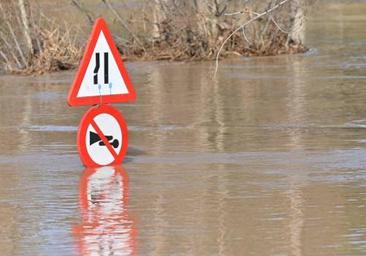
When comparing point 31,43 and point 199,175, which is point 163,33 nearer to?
point 31,43

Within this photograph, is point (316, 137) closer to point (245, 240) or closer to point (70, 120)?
point (70, 120)

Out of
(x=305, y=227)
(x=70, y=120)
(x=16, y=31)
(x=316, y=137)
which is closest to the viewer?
(x=305, y=227)

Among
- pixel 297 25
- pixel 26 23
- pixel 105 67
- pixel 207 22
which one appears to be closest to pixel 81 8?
pixel 207 22

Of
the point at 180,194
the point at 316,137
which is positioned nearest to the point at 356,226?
the point at 180,194

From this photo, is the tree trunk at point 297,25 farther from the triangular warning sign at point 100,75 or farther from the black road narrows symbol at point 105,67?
the black road narrows symbol at point 105,67

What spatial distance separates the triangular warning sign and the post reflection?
28.6 inches

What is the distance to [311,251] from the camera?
8.48 m

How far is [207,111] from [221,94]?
97.9 inches

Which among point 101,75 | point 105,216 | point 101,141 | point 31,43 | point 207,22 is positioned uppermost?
point 207,22

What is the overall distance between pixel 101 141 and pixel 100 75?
665 millimetres

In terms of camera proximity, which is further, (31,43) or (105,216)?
(31,43)

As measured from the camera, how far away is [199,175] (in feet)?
39.3

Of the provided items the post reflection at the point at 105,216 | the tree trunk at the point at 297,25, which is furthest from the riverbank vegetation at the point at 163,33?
the post reflection at the point at 105,216

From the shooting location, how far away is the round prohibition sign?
12.3 metres
